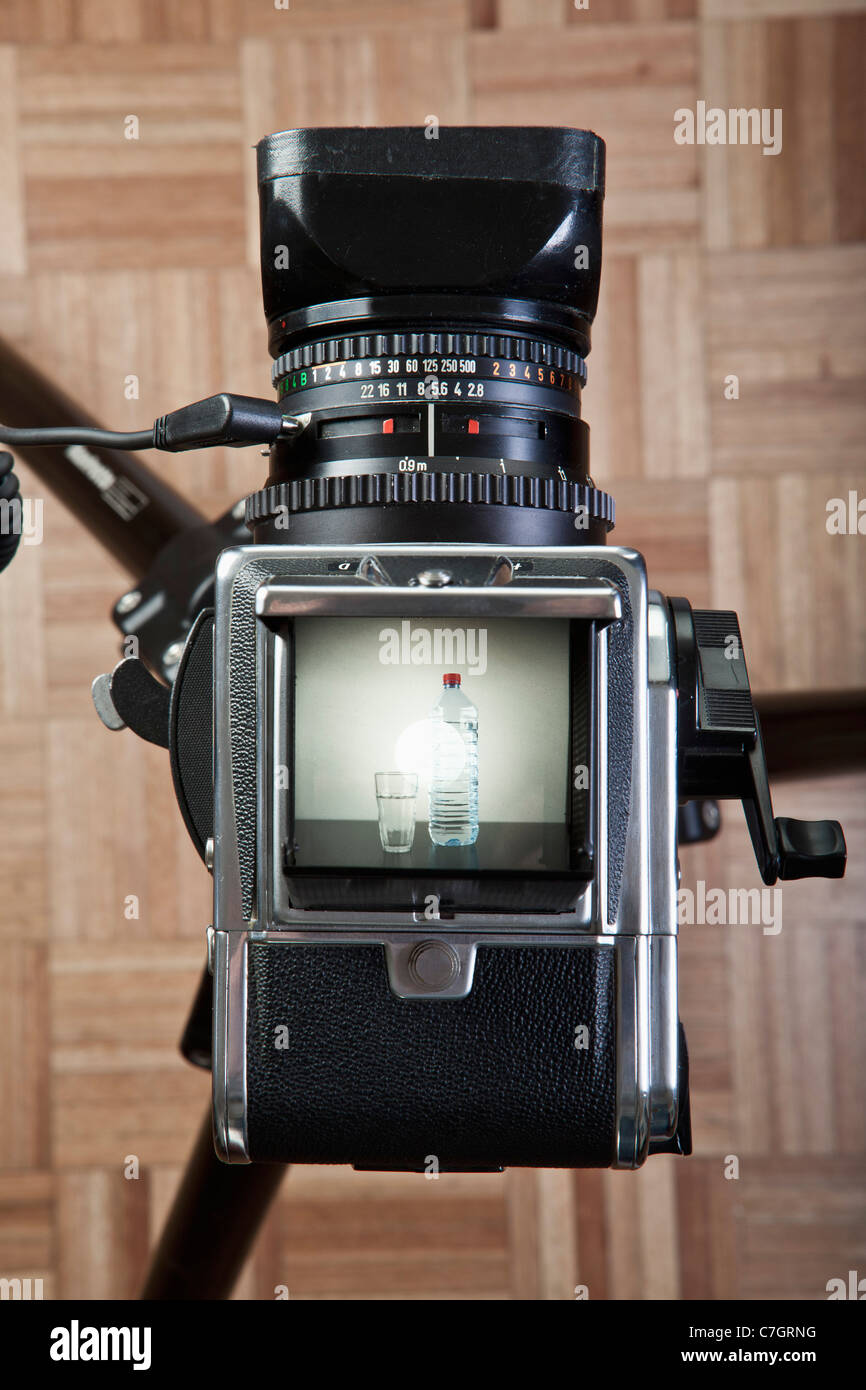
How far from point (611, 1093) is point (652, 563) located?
24.3 inches

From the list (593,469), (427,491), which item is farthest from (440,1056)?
(593,469)

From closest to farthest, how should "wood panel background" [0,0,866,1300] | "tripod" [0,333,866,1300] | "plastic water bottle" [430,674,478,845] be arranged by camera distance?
"plastic water bottle" [430,674,478,845] → "tripod" [0,333,866,1300] → "wood panel background" [0,0,866,1300]

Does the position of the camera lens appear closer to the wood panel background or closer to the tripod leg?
the tripod leg

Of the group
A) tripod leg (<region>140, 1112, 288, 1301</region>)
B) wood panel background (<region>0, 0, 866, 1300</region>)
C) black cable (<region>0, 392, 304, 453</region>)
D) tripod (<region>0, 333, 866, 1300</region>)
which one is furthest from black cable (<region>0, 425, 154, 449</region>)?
wood panel background (<region>0, 0, 866, 1300</region>)

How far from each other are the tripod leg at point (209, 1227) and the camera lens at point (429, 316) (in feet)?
1.08

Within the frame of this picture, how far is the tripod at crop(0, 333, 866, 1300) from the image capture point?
1.72ft

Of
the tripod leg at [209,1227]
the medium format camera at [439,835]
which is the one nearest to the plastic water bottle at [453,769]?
the medium format camera at [439,835]

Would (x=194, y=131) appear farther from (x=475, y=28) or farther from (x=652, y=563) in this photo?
(x=652, y=563)

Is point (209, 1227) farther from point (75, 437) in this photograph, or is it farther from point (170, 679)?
point (75, 437)

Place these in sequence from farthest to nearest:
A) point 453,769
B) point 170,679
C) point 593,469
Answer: point 593,469 → point 170,679 → point 453,769

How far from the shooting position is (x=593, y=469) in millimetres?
882

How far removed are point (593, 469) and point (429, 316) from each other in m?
0.53

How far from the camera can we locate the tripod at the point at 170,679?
52 centimetres

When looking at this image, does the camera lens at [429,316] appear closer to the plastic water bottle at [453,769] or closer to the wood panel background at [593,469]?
the plastic water bottle at [453,769]
